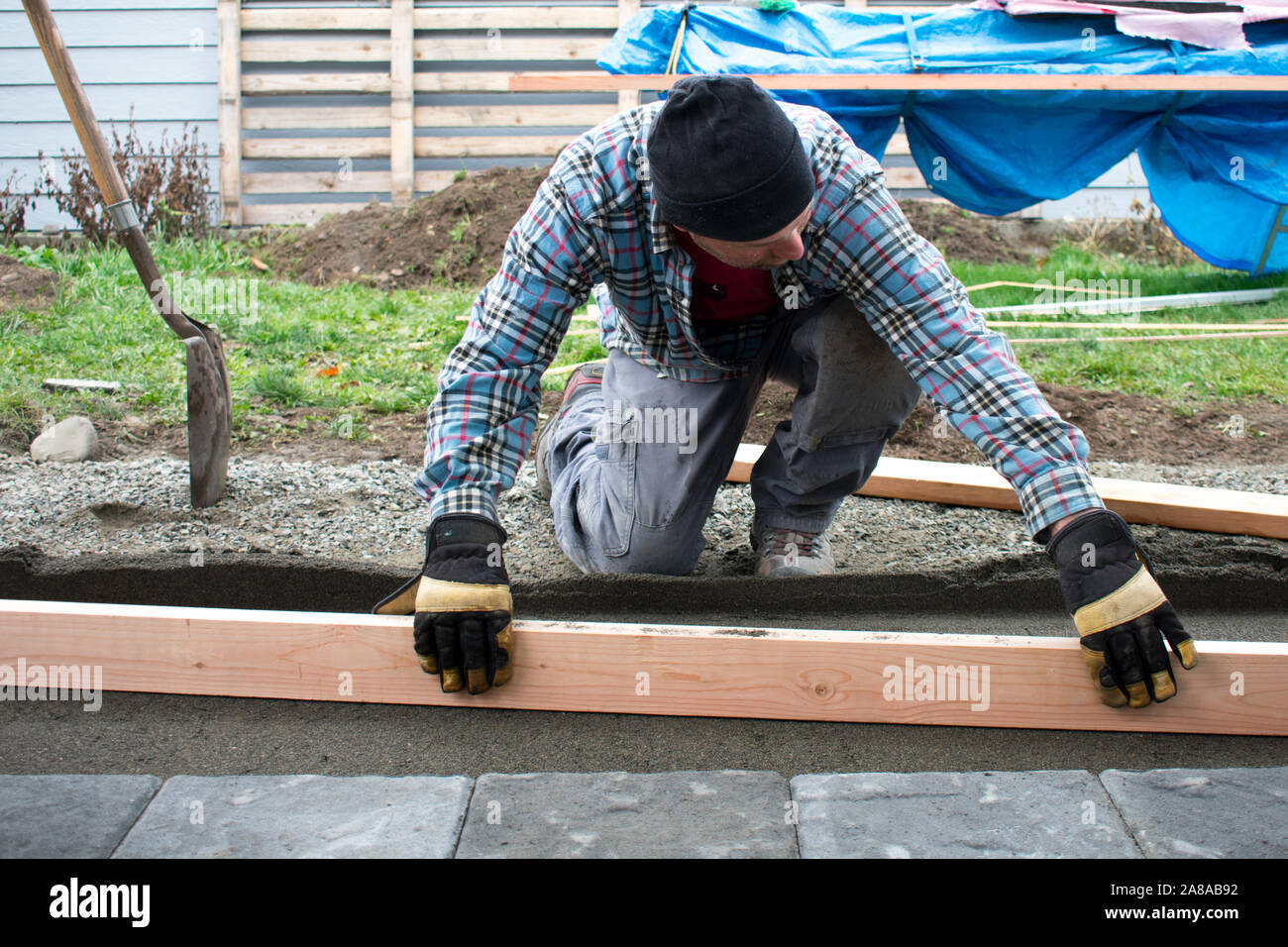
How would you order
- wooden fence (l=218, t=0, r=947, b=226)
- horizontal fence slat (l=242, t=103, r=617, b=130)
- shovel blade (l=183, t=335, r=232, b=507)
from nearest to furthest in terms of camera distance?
shovel blade (l=183, t=335, r=232, b=507) < wooden fence (l=218, t=0, r=947, b=226) < horizontal fence slat (l=242, t=103, r=617, b=130)

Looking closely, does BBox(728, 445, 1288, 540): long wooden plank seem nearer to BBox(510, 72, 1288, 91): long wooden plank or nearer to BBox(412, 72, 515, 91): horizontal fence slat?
BBox(510, 72, 1288, 91): long wooden plank

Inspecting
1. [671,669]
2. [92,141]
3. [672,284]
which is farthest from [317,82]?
[671,669]

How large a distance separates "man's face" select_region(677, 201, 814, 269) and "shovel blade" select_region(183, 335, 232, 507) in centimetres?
189

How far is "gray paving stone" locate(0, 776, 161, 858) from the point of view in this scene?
1.62 meters

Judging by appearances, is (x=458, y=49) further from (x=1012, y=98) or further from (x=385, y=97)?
(x=1012, y=98)

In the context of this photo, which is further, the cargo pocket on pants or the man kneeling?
the cargo pocket on pants

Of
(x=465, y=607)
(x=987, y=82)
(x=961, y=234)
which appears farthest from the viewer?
(x=961, y=234)

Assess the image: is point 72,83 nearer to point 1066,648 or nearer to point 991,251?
point 1066,648

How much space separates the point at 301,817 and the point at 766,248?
138 cm

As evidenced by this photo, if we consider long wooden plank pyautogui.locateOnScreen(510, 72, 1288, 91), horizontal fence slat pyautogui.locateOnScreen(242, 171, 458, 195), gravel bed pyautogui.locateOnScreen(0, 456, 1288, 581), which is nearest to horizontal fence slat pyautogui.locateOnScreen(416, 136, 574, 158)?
horizontal fence slat pyautogui.locateOnScreen(242, 171, 458, 195)

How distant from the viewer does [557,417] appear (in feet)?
11.1

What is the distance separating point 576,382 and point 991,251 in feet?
18.9

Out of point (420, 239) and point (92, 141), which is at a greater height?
point (420, 239)
